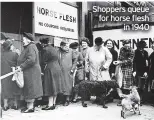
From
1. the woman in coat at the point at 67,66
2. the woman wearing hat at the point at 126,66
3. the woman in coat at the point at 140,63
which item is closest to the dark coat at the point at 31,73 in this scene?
the woman in coat at the point at 67,66

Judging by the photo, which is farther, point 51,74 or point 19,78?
point 51,74

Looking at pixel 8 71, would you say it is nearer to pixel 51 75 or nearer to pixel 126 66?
pixel 51 75

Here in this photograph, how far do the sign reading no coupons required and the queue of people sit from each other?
0.51 metres

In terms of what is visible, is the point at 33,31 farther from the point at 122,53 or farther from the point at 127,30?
the point at 127,30

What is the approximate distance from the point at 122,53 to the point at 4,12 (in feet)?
8.44

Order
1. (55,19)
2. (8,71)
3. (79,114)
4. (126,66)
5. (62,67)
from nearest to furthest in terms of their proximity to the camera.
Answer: (79,114)
(8,71)
(126,66)
(62,67)
(55,19)

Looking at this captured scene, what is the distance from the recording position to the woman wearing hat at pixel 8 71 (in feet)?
13.8

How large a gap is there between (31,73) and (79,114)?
1.06 m

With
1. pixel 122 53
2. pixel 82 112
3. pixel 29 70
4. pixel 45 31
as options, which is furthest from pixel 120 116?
pixel 45 31

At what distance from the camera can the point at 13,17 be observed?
16.8 feet

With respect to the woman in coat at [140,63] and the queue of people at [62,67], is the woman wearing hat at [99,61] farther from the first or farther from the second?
the woman in coat at [140,63]

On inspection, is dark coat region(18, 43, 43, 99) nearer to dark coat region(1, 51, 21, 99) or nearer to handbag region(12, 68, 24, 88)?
handbag region(12, 68, 24, 88)

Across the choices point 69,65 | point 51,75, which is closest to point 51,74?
point 51,75

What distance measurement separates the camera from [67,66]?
4879 mm
